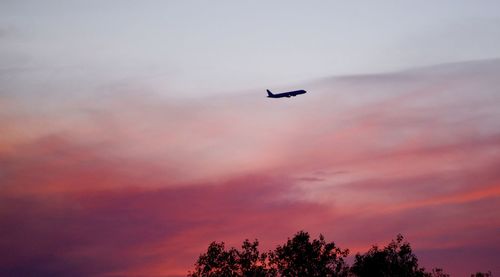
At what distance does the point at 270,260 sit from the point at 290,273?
482 cm

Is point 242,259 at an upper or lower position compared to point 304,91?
lower

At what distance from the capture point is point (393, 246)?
139500 millimetres

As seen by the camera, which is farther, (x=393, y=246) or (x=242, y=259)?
(x=393, y=246)

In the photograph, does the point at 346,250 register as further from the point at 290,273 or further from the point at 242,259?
the point at 242,259

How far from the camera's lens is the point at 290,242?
131250mm

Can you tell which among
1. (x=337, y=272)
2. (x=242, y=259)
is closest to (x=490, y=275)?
(x=337, y=272)

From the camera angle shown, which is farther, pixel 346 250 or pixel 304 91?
pixel 304 91

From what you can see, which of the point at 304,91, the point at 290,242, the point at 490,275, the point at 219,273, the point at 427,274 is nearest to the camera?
the point at 219,273

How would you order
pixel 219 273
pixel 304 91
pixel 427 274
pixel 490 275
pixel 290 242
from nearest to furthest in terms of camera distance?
pixel 219 273
pixel 290 242
pixel 427 274
pixel 490 275
pixel 304 91

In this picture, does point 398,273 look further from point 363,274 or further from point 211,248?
point 211,248

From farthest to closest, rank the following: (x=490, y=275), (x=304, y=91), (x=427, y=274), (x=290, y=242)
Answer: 1. (x=304, y=91)
2. (x=490, y=275)
3. (x=427, y=274)
4. (x=290, y=242)

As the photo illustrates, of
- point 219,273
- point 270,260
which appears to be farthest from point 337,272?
point 219,273

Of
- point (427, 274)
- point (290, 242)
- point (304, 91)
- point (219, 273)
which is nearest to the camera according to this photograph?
point (219, 273)

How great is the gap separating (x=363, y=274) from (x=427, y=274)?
52.1 feet
